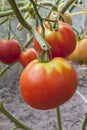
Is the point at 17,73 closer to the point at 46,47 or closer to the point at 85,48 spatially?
the point at 85,48

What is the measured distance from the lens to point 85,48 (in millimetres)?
734

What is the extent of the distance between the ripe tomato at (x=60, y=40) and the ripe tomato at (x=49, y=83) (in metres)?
0.05

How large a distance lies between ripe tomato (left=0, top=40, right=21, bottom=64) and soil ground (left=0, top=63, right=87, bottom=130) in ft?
5.80

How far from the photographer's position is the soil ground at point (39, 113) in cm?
255

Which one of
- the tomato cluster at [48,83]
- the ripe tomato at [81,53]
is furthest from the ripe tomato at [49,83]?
the ripe tomato at [81,53]

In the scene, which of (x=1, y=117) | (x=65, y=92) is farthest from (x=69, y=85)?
(x=1, y=117)

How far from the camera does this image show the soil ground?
255cm

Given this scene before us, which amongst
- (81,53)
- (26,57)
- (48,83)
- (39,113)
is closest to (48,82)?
(48,83)

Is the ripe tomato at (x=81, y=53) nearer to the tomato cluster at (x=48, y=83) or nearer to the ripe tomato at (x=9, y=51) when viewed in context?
the ripe tomato at (x=9, y=51)

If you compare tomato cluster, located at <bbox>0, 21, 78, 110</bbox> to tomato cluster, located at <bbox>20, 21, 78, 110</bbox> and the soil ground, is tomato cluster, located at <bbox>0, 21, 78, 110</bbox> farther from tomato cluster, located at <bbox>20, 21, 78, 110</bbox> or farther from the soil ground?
the soil ground

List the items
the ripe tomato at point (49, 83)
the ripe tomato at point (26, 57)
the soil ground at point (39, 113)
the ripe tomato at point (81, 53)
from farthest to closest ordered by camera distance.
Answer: the soil ground at point (39, 113)
the ripe tomato at point (81, 53)
the ripe tomato at point (26, 57)
the ripe tomato at point (49, 83)

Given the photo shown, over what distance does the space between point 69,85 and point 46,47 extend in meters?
0.05

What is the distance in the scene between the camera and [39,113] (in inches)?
108

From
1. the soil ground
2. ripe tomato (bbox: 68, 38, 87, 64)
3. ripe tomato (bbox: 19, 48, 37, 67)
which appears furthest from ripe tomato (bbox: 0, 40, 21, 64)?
the soil ground
